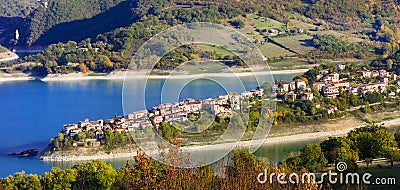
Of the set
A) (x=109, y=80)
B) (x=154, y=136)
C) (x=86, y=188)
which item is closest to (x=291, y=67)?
(x=109, y=80)

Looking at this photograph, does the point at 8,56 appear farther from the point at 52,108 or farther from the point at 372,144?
the point at 372,144

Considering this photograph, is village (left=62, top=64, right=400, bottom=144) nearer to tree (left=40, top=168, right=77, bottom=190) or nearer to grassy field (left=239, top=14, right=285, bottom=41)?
tree (left=40, top=168, right=77, bottom=190)

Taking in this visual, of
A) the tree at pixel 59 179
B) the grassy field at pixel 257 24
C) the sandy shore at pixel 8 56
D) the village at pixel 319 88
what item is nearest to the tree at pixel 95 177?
the tree at pixel 59 179

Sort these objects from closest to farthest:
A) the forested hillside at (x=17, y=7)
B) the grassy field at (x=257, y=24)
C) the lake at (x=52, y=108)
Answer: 1. the lake at (x=52, y=108)
2. the grassy field at (x=257, y=24)
3. the forested hillside at (x=17, y=7)

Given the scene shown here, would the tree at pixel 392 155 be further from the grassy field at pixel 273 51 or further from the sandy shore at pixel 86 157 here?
the grassy field at pixel 273 51

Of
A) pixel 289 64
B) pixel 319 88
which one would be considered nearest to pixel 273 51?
pixel 289 64
